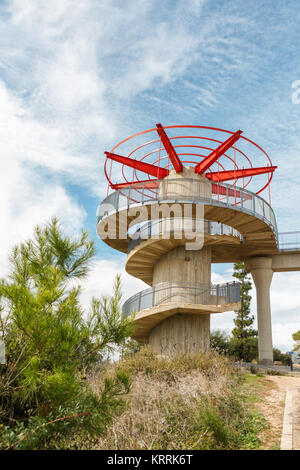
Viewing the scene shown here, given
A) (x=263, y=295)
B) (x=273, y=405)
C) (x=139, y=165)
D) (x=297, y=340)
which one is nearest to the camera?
(x=273, y=405)

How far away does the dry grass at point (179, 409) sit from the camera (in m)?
7.02

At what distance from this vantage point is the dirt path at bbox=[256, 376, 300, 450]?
748cm

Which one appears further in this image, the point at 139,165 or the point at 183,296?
the point at 139,165

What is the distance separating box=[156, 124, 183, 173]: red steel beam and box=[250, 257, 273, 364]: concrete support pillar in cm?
751

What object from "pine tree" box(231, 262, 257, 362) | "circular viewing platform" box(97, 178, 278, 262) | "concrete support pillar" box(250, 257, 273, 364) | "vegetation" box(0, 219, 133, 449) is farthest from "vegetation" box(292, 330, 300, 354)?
"vegetation" box(0, 219, 133, 449)

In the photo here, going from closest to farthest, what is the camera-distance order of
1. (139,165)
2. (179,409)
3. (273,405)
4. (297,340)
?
(179,409) → (273,405) → (139,165) → (297,340)

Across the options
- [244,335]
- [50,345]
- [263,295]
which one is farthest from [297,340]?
[50,345]

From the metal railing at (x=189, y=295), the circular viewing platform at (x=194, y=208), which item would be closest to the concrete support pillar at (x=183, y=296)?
the metal railing at (x=189, y=295)

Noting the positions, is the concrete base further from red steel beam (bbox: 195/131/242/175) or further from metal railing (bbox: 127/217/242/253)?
red steel beam (bbox: 195/131/242/175)

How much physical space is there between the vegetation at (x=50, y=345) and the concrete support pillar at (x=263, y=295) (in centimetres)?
1732

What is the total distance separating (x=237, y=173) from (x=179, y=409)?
1362cm

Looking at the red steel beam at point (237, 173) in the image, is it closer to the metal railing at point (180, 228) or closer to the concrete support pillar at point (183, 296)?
the metal railing at point (180, 228)

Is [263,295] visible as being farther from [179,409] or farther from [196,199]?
[179,409]

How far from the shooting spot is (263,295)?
22031 mm
